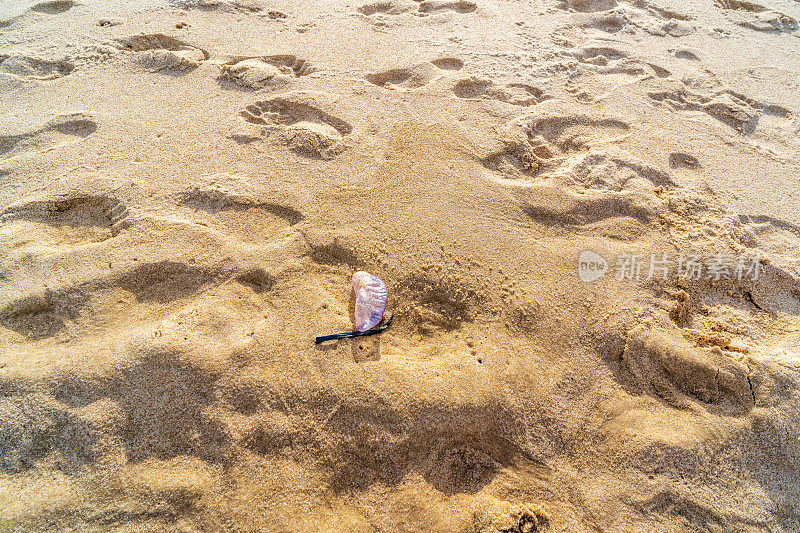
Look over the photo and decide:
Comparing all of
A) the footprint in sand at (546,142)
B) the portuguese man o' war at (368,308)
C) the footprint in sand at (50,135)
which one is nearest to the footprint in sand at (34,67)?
the footprint in sand at (50,135)

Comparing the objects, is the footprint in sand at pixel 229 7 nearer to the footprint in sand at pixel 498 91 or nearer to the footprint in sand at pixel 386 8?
the footprint in sand at pixel 386 8

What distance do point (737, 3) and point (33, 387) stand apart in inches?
189

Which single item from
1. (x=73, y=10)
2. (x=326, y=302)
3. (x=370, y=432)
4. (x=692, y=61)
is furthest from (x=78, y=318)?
(x=692, y=61)

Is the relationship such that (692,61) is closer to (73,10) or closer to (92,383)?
(92,383)

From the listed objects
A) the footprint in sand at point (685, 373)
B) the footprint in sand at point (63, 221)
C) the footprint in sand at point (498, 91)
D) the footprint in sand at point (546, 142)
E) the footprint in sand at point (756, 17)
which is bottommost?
the footprint in sand at point (685, 373)

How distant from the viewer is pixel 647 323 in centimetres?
150

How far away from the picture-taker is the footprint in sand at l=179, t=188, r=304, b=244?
1.68 m

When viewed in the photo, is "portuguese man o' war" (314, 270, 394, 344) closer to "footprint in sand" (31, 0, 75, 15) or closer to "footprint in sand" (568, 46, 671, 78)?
"footprint in sand" (568, 46, 671, 78)

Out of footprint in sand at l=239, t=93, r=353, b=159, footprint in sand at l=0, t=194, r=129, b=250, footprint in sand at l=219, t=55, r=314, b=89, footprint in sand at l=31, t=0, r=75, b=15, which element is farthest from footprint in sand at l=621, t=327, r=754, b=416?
footprint in sand at l=31, t=0, r=75, b=15

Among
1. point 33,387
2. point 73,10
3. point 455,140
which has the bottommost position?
point 33,387

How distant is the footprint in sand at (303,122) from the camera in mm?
1964

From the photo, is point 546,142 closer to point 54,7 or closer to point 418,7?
point 418,7

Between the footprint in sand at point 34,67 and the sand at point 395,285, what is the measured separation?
21mm

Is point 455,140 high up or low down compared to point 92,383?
up
